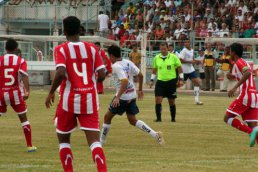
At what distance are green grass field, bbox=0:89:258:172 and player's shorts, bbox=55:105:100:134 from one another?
6.38 ft

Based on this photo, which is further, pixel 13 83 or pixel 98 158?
pixel 13 83

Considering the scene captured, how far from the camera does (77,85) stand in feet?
33.9

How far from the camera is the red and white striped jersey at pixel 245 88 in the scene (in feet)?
48.6

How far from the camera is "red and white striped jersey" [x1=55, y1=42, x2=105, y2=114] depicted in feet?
33.7

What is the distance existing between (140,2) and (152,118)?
25.3m

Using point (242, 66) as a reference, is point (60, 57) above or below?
above

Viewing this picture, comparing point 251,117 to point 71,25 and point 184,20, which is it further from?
point 184,20

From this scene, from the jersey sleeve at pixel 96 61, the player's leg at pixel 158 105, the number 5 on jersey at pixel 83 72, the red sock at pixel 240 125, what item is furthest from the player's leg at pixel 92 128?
the player's leg at pixel 158 105

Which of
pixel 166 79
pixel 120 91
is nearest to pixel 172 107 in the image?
pixel 166 79

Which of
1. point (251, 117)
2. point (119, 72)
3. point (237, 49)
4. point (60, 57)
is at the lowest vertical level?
point (251, 117)

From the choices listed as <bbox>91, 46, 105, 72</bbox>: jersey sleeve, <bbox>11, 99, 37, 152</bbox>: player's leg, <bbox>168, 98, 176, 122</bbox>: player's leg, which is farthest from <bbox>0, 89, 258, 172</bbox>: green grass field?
<bbox>91, 46, 105, 72</bbox>: jersey sleeve

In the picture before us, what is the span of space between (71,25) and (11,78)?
4.86 m

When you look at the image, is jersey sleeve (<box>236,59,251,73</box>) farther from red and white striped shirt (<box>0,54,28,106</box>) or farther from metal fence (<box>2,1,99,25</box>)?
metal fence (<box>2,1,99,25</box>)

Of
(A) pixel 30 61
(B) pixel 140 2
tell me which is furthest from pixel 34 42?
(B) pixel 140 2
